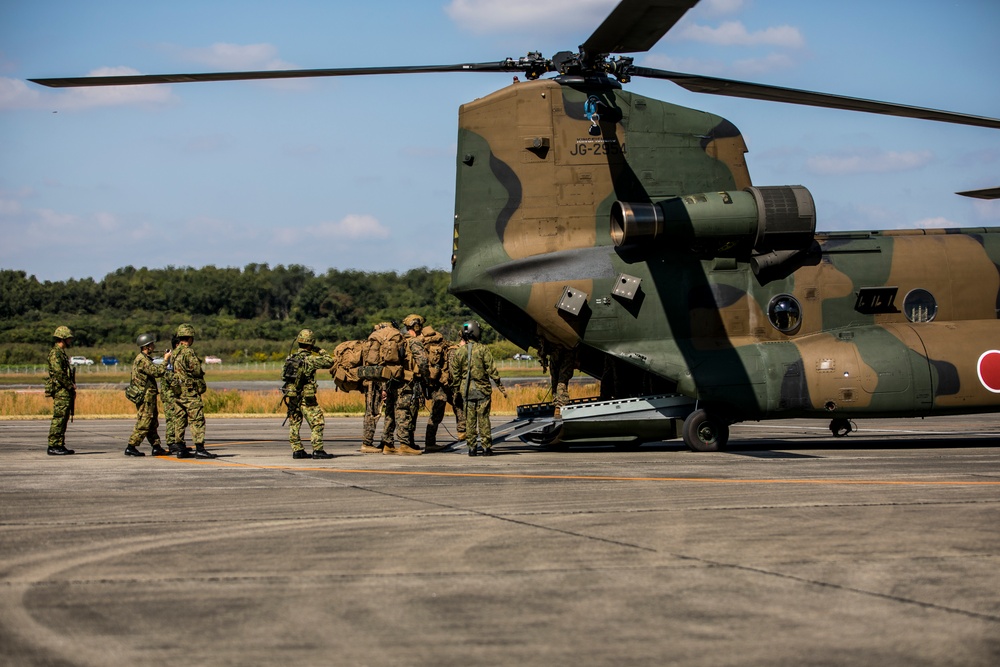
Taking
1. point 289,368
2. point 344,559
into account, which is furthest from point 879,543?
point 289,368

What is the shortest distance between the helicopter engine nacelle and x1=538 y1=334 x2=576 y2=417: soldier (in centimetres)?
198

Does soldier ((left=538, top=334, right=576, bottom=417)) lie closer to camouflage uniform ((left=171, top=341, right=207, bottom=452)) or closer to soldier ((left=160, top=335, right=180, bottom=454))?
camouflage uniform ((left=171, top=341, right=207, bottom=452))

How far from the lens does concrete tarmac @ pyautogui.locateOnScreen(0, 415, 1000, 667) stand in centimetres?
498

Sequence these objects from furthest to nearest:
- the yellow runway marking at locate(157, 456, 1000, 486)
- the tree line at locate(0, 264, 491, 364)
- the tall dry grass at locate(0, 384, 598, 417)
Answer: the tree line at locate(0, 264, 491, 364)
the tall dry grass at locate(0, 384, 598, 417)
the yellow runway marking at locate(157, 456, 1000, 486)

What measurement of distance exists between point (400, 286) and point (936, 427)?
85.1 m

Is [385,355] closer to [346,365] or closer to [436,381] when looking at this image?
[436,381]

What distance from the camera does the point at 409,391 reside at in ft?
50.4

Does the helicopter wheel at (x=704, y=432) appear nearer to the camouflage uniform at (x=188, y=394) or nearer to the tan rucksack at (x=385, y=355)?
the tan rucksack at (x=385, y=355)

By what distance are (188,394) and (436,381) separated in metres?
3.72

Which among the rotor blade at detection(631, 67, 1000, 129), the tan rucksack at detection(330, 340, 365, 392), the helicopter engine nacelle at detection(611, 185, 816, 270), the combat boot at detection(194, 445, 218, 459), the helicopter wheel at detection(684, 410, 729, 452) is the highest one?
the rotor blade at detection(631, 67, 1000, 129)

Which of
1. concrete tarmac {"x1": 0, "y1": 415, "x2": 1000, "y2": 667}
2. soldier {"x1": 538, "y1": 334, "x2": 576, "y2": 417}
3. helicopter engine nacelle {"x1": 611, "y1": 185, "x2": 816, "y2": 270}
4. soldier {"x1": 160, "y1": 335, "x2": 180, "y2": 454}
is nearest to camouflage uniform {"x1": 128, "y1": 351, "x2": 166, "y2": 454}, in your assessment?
soldier {"x1": 160, "y1": 335, "x2": 180, "y2": 454}

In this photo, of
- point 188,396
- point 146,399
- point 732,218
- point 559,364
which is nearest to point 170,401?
point 146,399

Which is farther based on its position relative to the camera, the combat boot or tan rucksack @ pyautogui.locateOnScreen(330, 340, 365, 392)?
tan rucksack @ pyautogui.locateOnScreen(330, 340, 365, 392)

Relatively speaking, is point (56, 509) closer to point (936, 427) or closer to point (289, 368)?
point (289, 368)
